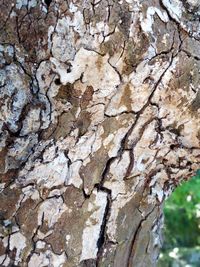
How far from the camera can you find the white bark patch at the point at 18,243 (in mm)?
822

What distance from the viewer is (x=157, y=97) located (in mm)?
834

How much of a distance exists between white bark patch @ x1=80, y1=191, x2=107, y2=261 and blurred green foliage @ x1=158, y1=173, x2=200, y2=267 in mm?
1811

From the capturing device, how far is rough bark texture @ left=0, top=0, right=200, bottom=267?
30.0 inches

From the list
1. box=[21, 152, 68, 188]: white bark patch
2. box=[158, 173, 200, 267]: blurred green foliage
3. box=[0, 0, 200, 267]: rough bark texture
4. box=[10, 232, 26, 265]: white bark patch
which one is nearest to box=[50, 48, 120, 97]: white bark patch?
box=[0, 0, 200, 267]: rough bark texture

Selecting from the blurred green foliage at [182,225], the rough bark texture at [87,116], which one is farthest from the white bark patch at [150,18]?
the blurred green foliage at [182,225]

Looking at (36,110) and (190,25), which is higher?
(190,25)

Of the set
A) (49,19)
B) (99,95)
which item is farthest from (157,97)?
(49,19)

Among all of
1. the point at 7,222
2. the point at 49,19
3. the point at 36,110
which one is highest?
the point at 49,19

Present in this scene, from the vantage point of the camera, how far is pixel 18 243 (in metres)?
0.82

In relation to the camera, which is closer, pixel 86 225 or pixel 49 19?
pixel 49 19

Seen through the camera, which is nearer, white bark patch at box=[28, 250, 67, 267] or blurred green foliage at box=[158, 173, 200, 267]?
white bark patch at box=[28, 250, 67, 267]

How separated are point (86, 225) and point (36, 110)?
0.68ft

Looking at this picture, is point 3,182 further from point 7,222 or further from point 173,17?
point 173,17

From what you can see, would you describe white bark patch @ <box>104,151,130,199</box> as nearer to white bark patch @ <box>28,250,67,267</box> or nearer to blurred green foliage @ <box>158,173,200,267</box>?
white bark patch @ <box>28,250,67,267</box>
